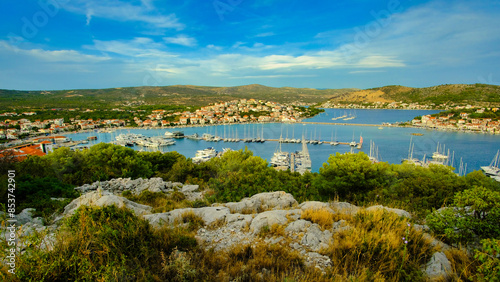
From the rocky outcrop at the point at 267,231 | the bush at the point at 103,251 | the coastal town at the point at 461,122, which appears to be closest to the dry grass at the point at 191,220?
the rocky outcrop at the point at 267,231

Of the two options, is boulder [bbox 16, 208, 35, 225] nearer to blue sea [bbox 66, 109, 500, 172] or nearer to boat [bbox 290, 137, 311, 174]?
boat [bbox 290, 137, 311, 174]

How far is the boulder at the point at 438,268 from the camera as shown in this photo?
2297 mm

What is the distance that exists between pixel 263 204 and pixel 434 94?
125294mm

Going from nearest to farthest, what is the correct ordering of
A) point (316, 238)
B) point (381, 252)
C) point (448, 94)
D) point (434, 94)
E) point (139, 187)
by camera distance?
1. point (381, 252)
2. point (316, 238)
3. point (139, 187)
4. point (448, 94)
5. point (434, 94)

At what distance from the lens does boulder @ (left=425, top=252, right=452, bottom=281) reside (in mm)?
2297

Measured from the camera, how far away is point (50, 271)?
1.90 m

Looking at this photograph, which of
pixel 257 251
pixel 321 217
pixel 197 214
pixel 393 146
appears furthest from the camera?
pixel 393 146

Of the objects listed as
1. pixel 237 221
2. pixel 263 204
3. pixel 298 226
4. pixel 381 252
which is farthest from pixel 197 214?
pixel 381 252

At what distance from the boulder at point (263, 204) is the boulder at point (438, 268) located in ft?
9.21

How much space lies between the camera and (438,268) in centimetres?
238

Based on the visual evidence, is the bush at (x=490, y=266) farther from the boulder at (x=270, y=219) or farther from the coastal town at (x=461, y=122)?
the coastal town at (x=461, y=122)

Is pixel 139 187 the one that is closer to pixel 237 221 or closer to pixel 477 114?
pixel 237 221

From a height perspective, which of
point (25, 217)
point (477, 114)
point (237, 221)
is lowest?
point (25, 217)

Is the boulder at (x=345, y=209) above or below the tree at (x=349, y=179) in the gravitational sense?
above
